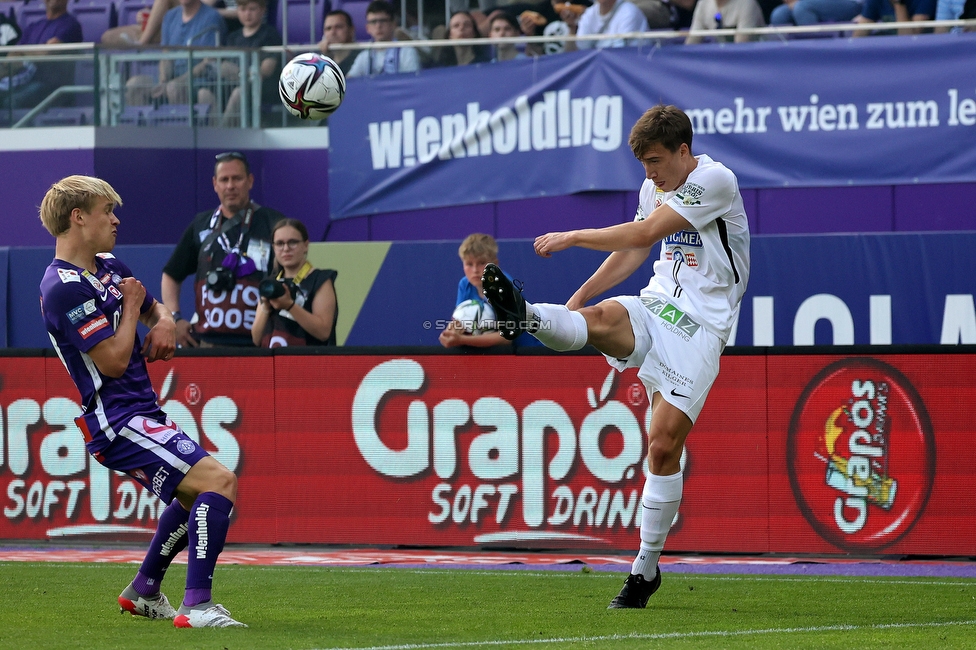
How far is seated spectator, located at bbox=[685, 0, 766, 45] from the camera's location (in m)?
13.3

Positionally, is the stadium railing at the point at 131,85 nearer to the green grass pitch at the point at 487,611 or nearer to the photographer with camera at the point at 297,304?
the photographer with camera at the point at 297,304

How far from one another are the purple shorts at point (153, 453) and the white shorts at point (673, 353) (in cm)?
210

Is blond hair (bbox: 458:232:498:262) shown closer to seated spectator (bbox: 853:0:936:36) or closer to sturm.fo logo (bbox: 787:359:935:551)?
sturm.fo logo (bbox: 787:359:935:551)

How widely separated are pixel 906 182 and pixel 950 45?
3.93 feet

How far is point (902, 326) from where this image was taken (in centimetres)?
1198

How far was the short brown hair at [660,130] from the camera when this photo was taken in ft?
21.9

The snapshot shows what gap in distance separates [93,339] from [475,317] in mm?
4161

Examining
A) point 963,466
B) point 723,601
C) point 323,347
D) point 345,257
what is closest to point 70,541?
point 323,347

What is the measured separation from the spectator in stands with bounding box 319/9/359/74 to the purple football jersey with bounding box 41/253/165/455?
351 inches

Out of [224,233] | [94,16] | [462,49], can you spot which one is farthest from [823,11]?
[94,16]

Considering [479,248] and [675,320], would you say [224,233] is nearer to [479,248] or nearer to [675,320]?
[479,248]

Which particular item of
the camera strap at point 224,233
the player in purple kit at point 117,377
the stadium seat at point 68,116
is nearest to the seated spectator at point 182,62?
the stadium seat at point 68,116

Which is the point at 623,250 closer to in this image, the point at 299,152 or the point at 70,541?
the point at 70,541

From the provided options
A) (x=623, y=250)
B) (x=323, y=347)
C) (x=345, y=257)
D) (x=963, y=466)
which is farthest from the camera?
(x=345, y=257)
